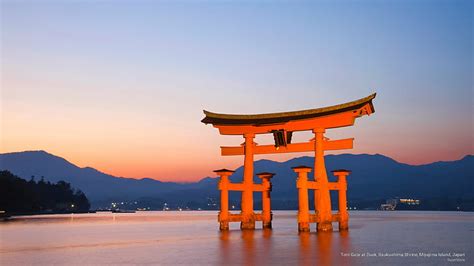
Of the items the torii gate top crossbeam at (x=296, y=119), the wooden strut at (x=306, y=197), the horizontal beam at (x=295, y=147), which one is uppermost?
the torii gate top crossbeam at (x=296, y=119)

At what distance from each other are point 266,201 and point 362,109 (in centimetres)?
928

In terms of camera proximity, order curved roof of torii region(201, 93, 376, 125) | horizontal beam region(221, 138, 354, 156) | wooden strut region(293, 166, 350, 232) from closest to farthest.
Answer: curved roof of torii region(201, 93, 376, 125), wooden strut region(293, 166, 350, 232), horizontal beam region(221, 138, 354, 156)

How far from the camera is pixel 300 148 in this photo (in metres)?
32.8

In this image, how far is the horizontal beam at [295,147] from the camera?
30516 millimetres

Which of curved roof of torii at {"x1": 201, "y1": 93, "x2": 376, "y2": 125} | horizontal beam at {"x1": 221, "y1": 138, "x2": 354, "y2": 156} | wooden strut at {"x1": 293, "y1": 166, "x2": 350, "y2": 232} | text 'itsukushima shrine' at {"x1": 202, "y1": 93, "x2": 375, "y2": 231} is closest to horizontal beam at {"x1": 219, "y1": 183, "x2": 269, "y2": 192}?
text 'itsukushima shrine' at {"x1": 202, "y1": 93, "x2": 375, "y2": 231}

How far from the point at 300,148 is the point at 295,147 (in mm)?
432

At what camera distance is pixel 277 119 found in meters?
31.7

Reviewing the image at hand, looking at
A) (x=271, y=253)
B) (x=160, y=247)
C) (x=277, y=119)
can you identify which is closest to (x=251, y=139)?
(x=277, y=119)

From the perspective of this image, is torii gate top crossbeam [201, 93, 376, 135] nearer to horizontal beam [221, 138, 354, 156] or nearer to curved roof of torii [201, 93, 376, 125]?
curved roof of torii [201, 93, 376, 125]

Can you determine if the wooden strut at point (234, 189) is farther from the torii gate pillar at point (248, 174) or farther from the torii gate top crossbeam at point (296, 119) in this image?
the torii gate top crossbeam at point (296, 119)

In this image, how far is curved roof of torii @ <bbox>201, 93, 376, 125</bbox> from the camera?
2898 centimetres

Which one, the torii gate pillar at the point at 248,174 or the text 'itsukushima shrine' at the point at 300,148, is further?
the torii gate pillar at the point at 248,174

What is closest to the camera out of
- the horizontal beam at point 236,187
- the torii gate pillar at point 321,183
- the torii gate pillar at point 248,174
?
the torii gate pillar at point 321,183

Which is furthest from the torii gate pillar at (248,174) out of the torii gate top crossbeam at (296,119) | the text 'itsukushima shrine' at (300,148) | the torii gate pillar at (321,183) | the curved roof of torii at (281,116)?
the torii gate pillar at (321,183)
